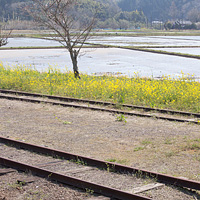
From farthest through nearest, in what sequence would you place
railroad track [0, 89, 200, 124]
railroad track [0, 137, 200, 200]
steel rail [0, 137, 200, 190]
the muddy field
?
1. railroad track [0, 89, 200, 124]
2. the muddy field
3. steel rail [0, 137, 200, 190]
4. railroad track [0, 137, 200, 200]

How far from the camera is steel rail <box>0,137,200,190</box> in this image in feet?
19.4

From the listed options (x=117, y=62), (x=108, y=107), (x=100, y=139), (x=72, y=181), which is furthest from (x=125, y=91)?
(x=117, y=62)

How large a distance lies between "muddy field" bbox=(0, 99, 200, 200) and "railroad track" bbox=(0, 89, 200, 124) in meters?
0.40

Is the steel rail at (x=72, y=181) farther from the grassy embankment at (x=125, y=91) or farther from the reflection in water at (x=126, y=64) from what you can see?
the reflection in water at (x=126, y=64)

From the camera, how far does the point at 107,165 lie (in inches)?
267

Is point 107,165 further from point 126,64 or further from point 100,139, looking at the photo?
point 126,64

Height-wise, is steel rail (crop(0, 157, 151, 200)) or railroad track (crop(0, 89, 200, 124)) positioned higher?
steel rail (crop(0, 157, 151, 200))

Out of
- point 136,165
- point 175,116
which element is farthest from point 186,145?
point 175,116

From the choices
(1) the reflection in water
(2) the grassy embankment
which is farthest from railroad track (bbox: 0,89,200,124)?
(1) the reflection in water

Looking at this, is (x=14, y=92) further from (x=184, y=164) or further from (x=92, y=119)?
(x=184, y=164)

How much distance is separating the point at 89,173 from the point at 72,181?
59 cm

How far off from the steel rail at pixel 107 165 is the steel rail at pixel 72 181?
0.91m

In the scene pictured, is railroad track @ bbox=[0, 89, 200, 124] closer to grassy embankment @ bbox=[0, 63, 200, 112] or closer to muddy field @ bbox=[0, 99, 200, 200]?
muddy field @ bbox=[0, 99, 200, 200]

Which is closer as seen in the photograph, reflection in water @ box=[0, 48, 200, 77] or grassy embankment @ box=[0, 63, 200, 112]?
grassy embankment @ box=[0, 63, 200, 112]
